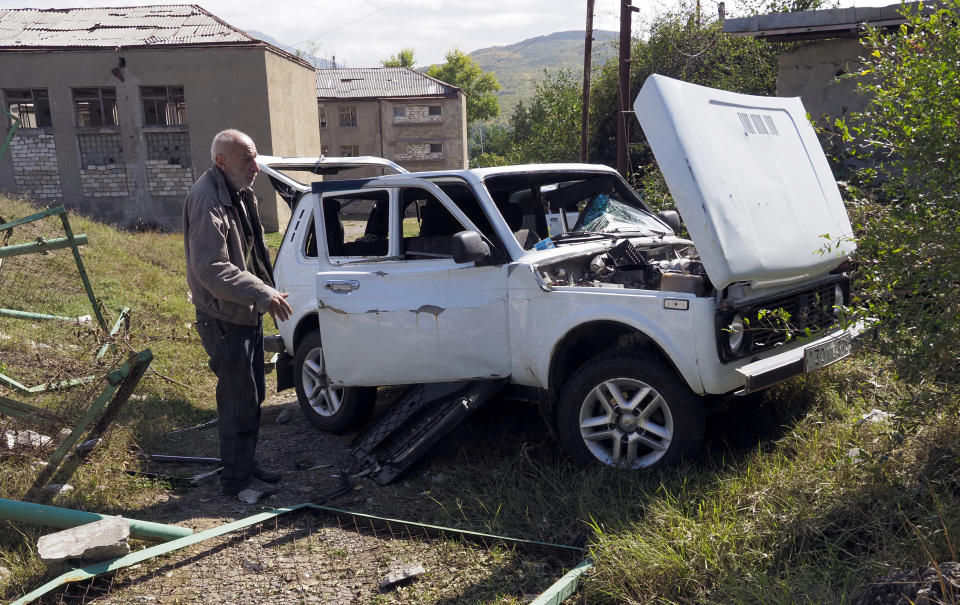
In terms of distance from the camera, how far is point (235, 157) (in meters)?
4.52

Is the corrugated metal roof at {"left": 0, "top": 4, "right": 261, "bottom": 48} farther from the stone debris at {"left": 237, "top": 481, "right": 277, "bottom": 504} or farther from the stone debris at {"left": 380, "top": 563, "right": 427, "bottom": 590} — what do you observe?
the stone debris at {"left": 380, "top": 563, "right": 427, "bottom": 590}

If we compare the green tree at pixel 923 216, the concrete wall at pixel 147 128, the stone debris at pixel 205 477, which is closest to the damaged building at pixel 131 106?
the concrete wall at pixel 147 128

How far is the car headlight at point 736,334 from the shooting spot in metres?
4.09

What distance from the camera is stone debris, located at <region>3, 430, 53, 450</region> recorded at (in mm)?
4887

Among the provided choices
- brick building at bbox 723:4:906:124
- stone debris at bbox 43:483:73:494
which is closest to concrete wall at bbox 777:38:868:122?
brick building at bbox 723:4:906:124

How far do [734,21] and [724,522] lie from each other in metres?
9.12

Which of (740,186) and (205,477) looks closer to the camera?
(740,186)

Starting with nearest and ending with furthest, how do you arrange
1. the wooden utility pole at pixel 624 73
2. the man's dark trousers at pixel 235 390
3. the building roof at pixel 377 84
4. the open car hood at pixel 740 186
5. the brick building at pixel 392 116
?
the open car hood at pixel 740 186, the man's dark trousers at pixel 235 390, the wooden utility pole at pixel 624 73, the brick building at pixel 392 116, the building roof at pixel 377 84

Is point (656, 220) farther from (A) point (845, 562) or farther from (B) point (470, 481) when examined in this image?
(A) point (845, 562)

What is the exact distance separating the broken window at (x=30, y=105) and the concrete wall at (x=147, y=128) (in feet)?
1.30

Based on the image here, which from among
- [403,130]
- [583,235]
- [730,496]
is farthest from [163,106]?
[730,496]

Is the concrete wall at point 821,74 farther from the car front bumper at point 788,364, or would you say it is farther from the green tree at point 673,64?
the green tree at point 673,64

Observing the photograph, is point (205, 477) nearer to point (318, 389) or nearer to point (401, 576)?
point (318, 389)

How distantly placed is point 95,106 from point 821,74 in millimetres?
22646
